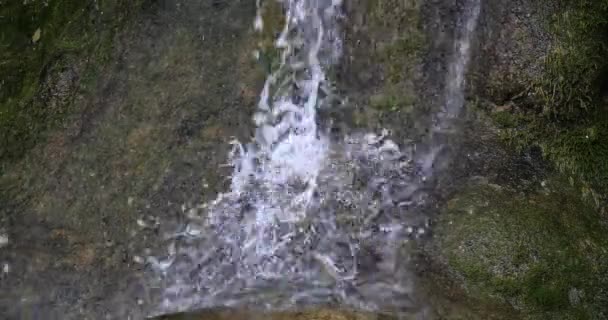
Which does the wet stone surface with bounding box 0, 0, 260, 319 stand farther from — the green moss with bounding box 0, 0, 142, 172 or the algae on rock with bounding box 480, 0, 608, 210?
the algae on rock with bounding box 480, 0, 608, 210

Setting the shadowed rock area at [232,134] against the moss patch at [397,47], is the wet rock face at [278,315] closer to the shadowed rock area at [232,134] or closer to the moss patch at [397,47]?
the shadowed rock area at [232,134]

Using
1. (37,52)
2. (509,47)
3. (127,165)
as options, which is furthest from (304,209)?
(37,52)

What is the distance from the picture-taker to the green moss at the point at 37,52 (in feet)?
9.53

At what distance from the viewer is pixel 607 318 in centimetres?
246

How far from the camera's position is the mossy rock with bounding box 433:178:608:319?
250cm

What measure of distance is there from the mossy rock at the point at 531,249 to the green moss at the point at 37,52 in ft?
5.72

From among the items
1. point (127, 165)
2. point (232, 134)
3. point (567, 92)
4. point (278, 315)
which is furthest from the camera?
point (232, 134)

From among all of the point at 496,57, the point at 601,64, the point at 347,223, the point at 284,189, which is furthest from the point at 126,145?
the point at 601,64

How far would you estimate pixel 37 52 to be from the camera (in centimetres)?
294

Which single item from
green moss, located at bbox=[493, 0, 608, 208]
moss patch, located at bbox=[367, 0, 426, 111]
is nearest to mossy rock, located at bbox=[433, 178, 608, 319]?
green moss, located at bbox=[493, 0, 608, 208]

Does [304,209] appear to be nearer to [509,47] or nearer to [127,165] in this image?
[127,165]

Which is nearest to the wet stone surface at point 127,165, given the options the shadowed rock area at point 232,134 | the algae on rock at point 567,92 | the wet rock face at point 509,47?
the shadowed rock area at point 232,134

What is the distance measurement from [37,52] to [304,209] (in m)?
1.38

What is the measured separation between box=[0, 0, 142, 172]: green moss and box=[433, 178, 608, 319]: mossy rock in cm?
174
